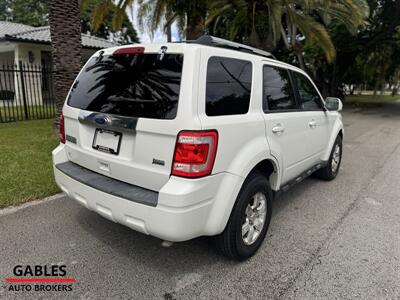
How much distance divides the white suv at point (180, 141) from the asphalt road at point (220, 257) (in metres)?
0.32

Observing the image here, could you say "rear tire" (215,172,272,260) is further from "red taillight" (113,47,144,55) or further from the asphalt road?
"red taillight" (113,47,144,55)

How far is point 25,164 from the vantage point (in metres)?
5.32

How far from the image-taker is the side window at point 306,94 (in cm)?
387

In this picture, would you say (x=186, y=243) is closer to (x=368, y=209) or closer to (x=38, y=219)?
(x=38, y=219)

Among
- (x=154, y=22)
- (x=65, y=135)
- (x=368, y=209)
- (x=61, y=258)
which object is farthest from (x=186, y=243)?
(x=154, y=22)

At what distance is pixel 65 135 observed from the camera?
3168mm

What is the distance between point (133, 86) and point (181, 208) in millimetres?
1119

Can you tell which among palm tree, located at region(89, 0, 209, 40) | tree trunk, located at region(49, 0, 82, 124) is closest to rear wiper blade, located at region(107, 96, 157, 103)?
tree trunk, located at region(49, 0, 82, 124)

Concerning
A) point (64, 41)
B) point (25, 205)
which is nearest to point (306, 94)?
point (25, 205)

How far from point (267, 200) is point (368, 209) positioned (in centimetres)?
189

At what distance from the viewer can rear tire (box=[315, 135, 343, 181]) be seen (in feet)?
16.5

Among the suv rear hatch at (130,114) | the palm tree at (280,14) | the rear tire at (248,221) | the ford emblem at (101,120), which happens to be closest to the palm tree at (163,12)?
the palm tree at (280,14)

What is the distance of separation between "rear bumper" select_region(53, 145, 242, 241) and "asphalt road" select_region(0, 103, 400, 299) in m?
0.50

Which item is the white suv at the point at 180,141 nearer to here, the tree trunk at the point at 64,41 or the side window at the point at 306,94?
the side window at the point at 306,94
